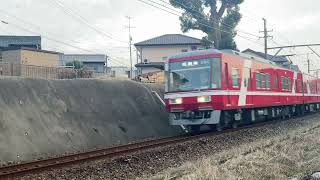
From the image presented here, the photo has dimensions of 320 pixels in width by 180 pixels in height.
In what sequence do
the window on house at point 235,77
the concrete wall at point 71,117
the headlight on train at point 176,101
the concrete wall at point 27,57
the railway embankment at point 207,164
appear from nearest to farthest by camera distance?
the railway embankment at point 207,164
the concrete wall at point 71,117
the headlight on train at point 176,101
the window on house at point 235,77
the concrete wall at point 27,57

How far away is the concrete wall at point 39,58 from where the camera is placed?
33562mm

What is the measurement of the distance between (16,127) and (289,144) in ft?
25.9

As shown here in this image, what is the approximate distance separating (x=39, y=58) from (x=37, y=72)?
12406 millimetres

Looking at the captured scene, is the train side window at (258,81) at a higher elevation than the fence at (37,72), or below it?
below

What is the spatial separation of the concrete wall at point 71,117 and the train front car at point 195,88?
214 centimetres

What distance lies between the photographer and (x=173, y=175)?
9219 mm

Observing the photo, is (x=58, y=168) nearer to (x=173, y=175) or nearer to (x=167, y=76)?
(x=173, y=175)

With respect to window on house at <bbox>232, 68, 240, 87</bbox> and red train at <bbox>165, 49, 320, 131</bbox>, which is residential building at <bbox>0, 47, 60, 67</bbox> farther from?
window on house at <bbox>232, 68, 240, 87</bbox>

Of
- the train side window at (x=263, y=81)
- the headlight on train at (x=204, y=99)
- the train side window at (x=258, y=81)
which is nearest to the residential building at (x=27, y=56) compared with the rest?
the train side window at (x=263, y=81)

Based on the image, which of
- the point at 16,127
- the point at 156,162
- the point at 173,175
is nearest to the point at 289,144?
the point at 156,162

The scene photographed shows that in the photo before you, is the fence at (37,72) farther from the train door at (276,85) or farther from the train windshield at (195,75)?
the train door at (276,85)

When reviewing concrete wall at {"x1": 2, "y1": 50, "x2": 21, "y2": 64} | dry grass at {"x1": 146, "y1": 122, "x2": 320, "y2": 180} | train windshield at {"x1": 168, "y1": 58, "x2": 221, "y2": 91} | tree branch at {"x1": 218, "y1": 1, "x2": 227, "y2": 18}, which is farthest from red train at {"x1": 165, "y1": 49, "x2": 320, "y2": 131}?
tree branch at {"x1": 218, "y1": 1, "x2": 227, "y2": 18}

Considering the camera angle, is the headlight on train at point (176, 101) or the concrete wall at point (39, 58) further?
the concrete wall at point (39, 58)

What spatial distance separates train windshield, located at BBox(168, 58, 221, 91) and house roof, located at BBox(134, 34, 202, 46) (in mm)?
39175
